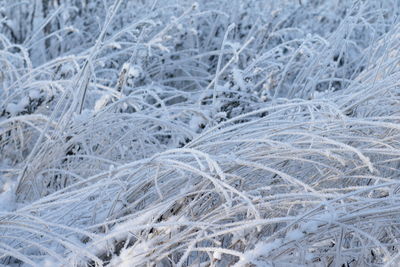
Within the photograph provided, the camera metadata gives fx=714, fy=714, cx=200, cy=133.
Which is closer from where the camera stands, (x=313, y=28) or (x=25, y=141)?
(x=25, y=141)

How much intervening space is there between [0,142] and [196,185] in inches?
38.4

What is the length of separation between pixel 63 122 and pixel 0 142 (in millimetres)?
338

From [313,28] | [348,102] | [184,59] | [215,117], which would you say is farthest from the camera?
[313,28]

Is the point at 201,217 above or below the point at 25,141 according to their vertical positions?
above

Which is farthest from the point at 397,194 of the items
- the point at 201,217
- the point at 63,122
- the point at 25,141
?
the point at 25,141

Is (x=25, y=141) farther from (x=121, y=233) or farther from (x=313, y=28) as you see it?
(x=313, y=28)

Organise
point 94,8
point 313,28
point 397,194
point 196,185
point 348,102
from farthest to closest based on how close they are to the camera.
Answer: point 313,28
point 94,8
point 348,102
point 196,185
point 397,194

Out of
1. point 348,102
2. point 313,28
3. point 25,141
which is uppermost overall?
point 348,102

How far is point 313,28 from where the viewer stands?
3939 millimetres

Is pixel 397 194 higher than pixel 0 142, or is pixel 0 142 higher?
pixel 397 194

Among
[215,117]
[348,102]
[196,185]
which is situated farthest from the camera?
[215,117]

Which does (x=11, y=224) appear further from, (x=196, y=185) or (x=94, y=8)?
(x=94, y=8)

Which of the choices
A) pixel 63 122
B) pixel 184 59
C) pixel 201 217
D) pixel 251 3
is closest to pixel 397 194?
pixel 201 217

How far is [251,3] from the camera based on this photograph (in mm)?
3740
